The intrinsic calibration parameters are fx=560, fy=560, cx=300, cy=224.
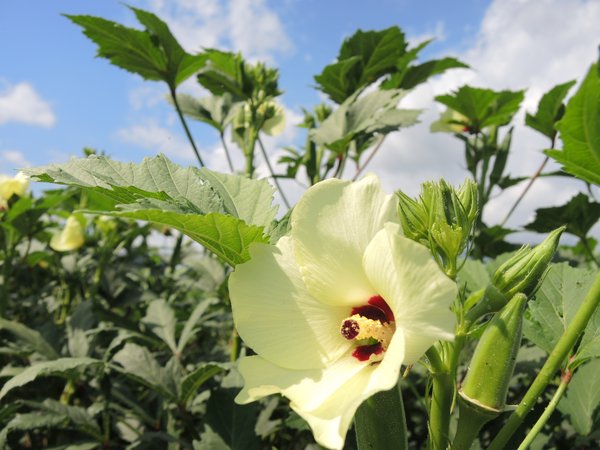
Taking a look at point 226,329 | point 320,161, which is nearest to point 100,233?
point 226,329

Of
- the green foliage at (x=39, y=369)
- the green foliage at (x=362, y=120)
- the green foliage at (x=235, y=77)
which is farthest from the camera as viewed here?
the green foliage at (x=235, y=77)

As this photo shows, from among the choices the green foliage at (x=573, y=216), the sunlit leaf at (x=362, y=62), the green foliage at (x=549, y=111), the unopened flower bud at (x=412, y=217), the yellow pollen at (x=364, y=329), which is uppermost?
the sunlit leaf at (x=362, y=62)

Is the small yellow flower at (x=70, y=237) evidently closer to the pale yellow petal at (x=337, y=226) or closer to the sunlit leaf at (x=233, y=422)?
the sunlit leaf at (x=233, y=422)

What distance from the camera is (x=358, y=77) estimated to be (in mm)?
2668

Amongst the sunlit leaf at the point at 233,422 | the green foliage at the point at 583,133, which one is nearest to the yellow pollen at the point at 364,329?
the green foliage at the point at 583,133

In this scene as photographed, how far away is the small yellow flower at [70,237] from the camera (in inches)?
125

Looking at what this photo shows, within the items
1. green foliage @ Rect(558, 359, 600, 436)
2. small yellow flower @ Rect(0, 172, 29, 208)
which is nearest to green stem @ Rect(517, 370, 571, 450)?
green foliage @ Rect(558, 359, 600, 436)

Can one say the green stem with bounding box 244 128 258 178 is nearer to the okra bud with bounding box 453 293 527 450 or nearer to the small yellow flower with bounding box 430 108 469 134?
the small yellow flower with bounding box 430 108 469 134

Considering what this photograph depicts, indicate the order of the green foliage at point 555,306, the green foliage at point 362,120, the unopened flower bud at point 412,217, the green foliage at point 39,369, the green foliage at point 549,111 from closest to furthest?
1. the unopened flower bud at point 412,217
2. the green foliage at point 555,306
3. the green foliage at point 39,369
4. the green foliage at point 362,120
5. the green foliage at point 549,111

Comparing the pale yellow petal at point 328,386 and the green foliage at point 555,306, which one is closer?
the pale yellow petal at point 328,386

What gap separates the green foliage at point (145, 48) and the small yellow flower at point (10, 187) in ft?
2.80

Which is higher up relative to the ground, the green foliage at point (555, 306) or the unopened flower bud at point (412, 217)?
the unopened flower bud at point (412, 217)

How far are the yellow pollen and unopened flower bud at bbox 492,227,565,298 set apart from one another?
7.4 inches

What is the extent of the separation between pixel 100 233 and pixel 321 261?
10.1 feet
